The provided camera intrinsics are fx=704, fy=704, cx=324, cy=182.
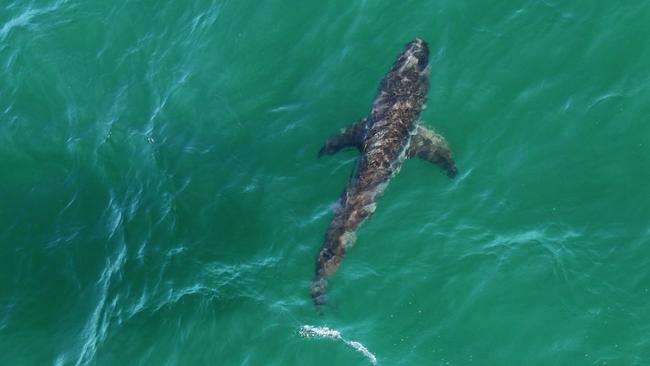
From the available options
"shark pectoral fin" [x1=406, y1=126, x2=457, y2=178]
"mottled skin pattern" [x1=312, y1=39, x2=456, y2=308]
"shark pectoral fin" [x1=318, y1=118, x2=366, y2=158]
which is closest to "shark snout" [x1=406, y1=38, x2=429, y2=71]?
"mottled skin pattern" [x1=312, y1=39, x2=456, y2=308]

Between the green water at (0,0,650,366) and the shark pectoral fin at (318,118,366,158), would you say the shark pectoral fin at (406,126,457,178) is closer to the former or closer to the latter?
the green water at (0,0,650,366)

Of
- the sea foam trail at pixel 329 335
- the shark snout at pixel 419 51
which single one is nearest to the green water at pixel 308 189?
the sea foam trail at pixel 329 335

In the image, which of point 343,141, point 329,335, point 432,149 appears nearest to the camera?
point 329,335

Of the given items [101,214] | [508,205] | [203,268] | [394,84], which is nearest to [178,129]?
[101,214]

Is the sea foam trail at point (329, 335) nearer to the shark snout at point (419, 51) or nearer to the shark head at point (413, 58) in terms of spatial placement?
the shark head at point (413, 58)

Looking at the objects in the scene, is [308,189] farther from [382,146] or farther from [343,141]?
[382,146]

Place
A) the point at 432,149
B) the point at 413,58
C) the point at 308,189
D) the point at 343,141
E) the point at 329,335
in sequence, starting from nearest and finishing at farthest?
1. the point at 329,335
2. the point at 432,149
3. the point at 308,189
4. the point at 343,141
5. the point at 413,58

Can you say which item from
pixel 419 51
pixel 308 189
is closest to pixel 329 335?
pixel 308 189
